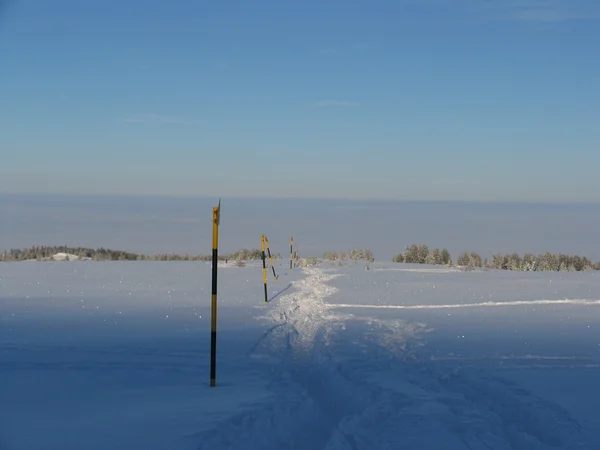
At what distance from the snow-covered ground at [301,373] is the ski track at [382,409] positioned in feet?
0.06

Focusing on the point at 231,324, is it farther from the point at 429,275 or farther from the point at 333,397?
the point at 429,275

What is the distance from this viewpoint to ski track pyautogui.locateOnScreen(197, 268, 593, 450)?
171 inches

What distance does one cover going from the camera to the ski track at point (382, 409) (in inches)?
171

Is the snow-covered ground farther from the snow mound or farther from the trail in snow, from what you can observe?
the snow mound

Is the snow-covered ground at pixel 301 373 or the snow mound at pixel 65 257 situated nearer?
the snow-covered ground at pixel 301 373

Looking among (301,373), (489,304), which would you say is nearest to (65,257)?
(489,304)

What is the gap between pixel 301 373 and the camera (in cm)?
652

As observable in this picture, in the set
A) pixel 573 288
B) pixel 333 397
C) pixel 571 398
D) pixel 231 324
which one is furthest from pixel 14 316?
pixel 573 288

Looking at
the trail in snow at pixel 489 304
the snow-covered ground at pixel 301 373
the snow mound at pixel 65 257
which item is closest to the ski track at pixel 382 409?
the snow-covered ground at pixel 301 373

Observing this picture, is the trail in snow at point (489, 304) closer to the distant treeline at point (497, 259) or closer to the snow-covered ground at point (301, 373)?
the snow-covered ground at point (301, 373)

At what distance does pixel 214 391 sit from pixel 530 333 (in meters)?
5.23

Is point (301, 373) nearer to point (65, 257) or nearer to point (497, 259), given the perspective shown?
point (65, 257)

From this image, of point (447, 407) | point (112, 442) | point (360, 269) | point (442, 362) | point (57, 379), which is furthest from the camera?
point (360, 269)

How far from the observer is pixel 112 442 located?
416 cm
